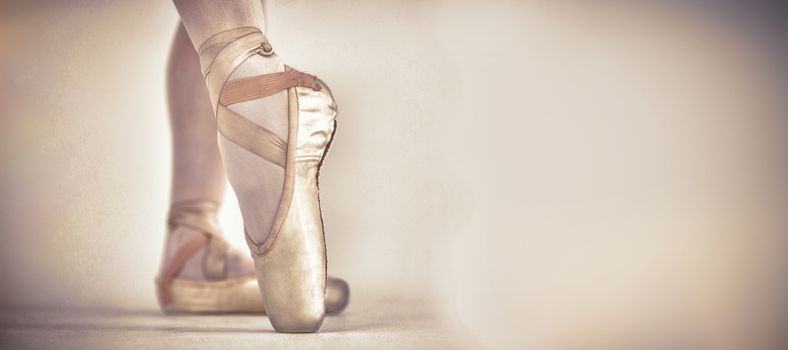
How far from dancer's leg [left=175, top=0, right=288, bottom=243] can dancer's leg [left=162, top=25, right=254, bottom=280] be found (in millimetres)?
196

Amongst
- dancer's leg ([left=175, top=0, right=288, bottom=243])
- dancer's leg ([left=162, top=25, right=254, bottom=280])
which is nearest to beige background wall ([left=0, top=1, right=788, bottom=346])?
dancer's leg ([left=162, top=25, right=254, bottom=280])

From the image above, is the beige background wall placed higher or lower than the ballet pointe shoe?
A: higher

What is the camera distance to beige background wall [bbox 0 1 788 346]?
1.13 metres

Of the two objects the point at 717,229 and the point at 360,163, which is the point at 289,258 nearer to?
the point at 360,163

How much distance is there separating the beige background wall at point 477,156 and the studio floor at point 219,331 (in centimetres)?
3

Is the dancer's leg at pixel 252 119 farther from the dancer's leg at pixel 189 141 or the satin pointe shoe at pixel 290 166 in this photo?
the dancer's leg at pixel 189 141

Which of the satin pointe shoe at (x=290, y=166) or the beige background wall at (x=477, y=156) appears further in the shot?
the beige background wall at (x=477, y=156)

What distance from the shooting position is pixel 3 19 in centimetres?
125

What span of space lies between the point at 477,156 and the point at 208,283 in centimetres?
42

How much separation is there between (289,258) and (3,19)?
2.21 ft

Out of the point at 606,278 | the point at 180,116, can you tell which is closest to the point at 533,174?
the point at 606,278

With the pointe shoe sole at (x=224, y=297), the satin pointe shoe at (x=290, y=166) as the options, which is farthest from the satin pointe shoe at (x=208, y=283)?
the satin pointe shoe at (x=290, y=166)

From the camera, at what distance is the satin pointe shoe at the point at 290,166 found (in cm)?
91

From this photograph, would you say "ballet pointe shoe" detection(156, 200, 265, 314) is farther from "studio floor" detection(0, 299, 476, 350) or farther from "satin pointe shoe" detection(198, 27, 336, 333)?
"satin pointe shoe" detection(198, 27, 336, 333)
